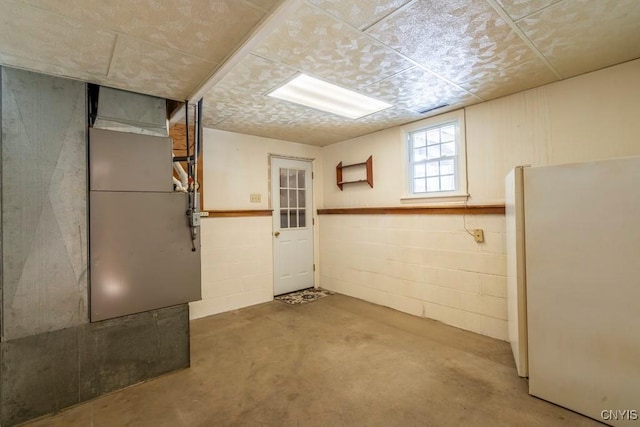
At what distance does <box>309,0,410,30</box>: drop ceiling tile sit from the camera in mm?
1536

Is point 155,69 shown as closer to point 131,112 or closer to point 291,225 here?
point 131,112

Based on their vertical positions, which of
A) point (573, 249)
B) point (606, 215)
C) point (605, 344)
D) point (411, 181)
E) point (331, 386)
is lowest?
point (331, 386)

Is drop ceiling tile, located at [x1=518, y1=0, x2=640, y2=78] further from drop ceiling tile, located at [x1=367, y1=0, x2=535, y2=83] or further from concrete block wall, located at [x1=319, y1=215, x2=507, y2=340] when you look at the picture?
concrete block wall, located at [x1=319, y1=215, x2=507, y2=340]

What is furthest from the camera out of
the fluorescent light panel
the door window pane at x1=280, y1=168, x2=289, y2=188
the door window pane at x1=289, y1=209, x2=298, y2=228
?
the door window pane at x1=289, y1=209, x2=298, y2=228

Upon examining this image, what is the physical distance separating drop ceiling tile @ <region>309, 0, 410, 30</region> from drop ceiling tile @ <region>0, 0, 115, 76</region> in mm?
1293

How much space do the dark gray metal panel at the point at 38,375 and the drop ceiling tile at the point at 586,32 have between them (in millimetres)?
3693

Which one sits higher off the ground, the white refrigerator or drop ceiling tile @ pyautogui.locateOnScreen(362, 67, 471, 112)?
drop ceiling tile @ pyautogui.locateOnScreen(362, 67, 471, 112)

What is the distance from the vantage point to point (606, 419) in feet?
5.63

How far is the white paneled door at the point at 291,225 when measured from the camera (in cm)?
450

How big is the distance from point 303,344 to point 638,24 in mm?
3430

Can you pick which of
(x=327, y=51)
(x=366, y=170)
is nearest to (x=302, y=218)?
(x=366, y=170)

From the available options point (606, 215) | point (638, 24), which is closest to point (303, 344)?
point (606, 215)

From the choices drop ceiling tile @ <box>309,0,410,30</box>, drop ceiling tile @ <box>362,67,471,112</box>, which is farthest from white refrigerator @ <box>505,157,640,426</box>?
drop ceiling tile @ <box>309,0,410,30</box>

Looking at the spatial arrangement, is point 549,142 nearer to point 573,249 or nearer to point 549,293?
→ point 573,249
